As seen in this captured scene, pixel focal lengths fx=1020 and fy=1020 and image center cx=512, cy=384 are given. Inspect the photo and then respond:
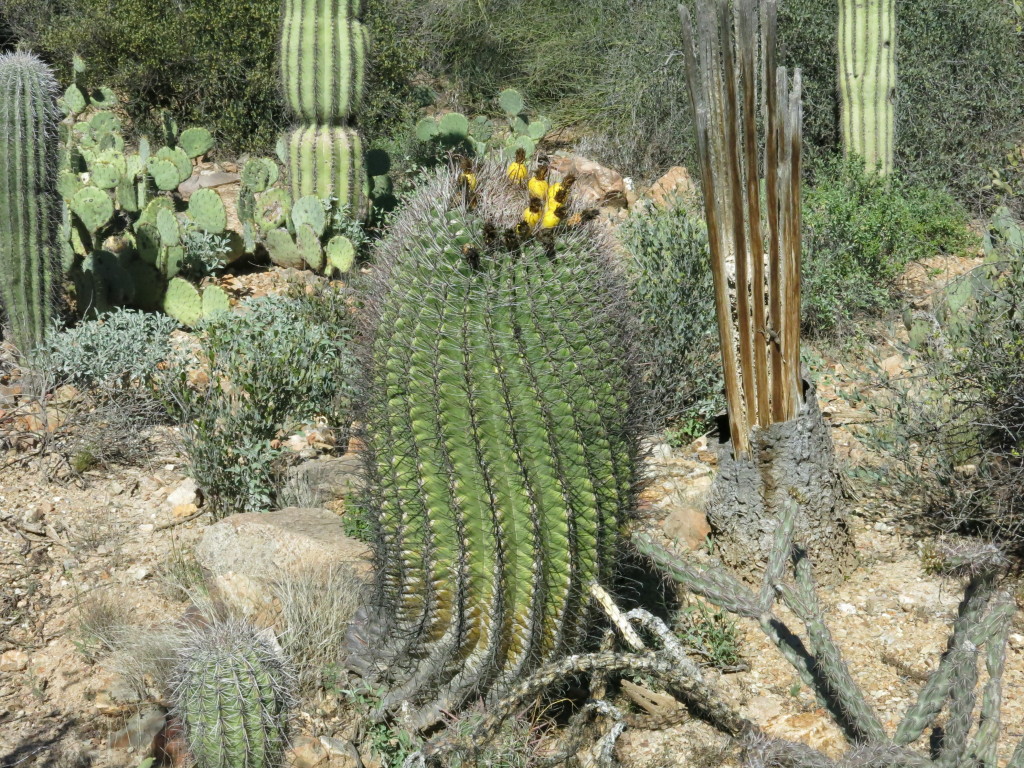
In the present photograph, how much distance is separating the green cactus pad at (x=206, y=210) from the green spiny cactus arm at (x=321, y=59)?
106 cm

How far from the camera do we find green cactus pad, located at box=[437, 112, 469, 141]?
9.33 metres

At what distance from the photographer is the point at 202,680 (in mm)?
2947

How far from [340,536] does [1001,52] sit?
8.62m

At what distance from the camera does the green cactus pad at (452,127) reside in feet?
30.6

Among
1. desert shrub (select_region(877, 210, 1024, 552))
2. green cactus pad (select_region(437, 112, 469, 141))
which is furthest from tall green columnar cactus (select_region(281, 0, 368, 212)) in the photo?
desert shrub (select_region(877, 210, 1024, 552))

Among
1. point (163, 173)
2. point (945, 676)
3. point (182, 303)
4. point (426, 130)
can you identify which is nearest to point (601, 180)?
point (426, 130)

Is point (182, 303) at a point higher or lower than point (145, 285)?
lower

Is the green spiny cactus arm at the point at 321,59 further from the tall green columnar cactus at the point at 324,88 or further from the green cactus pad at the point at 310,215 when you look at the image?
the green cactus pad at the point at 310,215

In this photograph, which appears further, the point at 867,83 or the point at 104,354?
the point at 867,83

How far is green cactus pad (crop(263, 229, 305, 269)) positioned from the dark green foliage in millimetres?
4119

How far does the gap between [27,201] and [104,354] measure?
1.07m

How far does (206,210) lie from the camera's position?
7629 mm

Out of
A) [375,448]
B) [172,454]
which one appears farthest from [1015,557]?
[172,454]

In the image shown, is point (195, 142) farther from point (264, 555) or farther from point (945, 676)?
point (945, 676)
